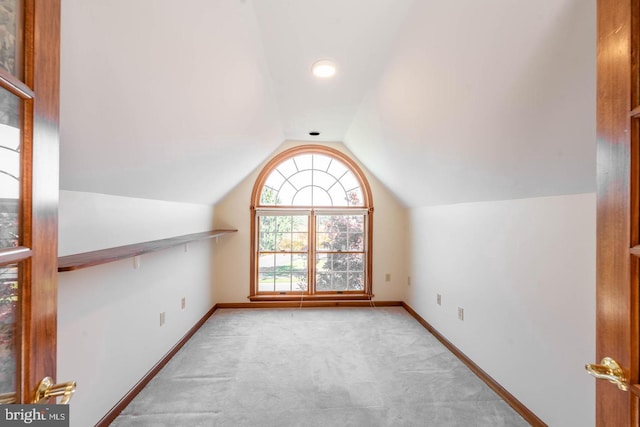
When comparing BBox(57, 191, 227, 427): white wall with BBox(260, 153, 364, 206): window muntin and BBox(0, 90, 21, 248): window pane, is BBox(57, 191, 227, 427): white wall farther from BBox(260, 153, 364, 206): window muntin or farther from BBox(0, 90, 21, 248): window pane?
BBox(260, 153, 364, 206): window muntin

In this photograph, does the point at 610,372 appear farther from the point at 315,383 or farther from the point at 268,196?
the point at 268,196

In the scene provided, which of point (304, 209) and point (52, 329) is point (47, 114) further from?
point (304, 209)

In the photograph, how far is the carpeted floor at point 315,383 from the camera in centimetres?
185

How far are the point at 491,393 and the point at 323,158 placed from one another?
326 centimetres

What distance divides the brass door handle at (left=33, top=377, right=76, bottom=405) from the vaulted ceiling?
1004 mm

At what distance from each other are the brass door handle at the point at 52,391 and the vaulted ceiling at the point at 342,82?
3.30 feet

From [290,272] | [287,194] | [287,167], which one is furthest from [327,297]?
[287,167]

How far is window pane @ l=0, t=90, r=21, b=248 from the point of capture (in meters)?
0.55

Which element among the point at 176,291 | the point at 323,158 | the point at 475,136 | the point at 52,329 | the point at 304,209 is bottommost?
the point at 176,291

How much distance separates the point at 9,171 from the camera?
558 mm

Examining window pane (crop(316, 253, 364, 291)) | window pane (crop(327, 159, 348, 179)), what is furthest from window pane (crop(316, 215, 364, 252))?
window pane (crop(327, 159, 348, 179))

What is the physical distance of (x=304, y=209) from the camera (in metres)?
4.17

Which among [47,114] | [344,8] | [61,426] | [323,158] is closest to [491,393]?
[61,426]

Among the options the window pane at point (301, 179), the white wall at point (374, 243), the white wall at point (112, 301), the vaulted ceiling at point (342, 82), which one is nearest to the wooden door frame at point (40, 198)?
the vaulted ceiling at point (342, 82)
